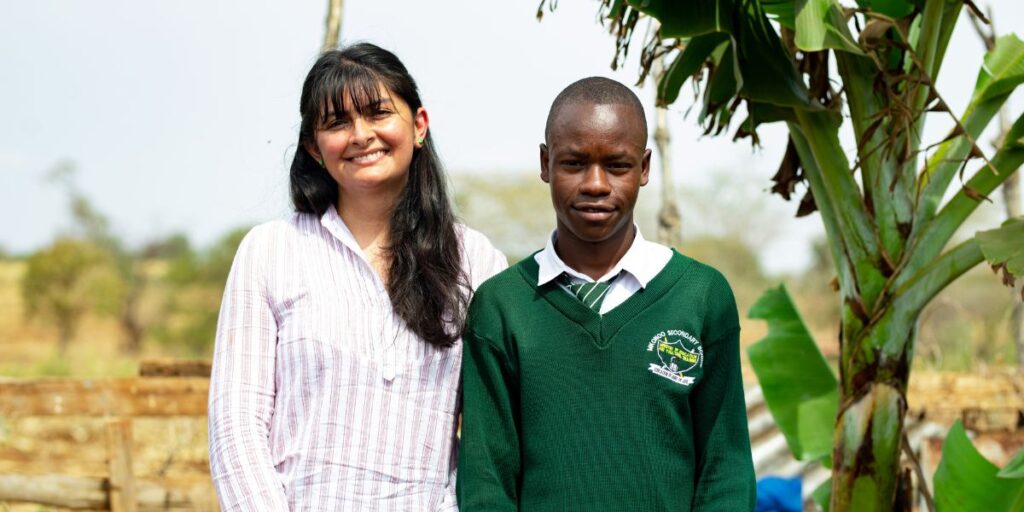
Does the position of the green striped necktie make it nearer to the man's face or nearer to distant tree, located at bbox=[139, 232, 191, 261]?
the man's face

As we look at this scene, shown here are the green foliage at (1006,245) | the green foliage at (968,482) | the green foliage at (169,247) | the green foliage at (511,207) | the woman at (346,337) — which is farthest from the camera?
the green foliage at (511,207)

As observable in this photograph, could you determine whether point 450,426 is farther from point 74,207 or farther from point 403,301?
point 74,207

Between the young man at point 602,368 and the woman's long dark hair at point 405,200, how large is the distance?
12cm

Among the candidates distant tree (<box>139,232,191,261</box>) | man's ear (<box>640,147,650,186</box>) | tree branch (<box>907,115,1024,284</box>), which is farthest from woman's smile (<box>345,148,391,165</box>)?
distant tree (<box>139,232,191,261</box>)

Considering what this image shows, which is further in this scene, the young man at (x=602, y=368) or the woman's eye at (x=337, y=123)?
the woman's eye at (x=337, y=123)

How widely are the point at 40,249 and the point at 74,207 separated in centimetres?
396

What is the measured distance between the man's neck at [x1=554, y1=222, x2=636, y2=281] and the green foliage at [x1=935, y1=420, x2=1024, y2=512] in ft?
7.11

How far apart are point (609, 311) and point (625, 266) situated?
97 millimetres

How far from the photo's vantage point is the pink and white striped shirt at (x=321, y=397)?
2.12 metres

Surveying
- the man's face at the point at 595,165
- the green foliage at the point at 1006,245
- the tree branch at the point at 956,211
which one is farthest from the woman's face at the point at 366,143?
the tree branch at the point at 956,211

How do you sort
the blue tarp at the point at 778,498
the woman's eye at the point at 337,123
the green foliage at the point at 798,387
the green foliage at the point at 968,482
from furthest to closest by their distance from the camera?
the green foliage at the point at 798,387 → the blue tarp at the point at 778,498 → the green foliage at the point at 968,482 → the woman's eye at the point at 337,123

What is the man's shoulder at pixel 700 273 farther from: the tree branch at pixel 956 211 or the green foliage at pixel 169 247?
the green foliage at pixel 169 247

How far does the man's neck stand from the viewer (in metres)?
2.13

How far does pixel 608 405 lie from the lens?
2055mm
